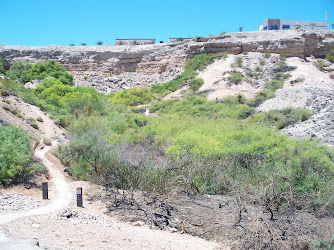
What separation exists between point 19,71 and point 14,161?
32134mm

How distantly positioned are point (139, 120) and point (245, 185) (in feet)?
43.4

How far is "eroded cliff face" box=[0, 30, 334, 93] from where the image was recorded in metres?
37.9

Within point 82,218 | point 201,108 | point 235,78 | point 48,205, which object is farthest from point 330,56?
point 82,218

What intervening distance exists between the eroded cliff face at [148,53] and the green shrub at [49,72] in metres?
1.59

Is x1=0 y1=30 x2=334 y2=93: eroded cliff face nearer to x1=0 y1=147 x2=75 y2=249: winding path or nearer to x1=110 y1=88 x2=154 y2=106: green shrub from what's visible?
x1=110 y1=88 x2=154 y2=106: green shrub

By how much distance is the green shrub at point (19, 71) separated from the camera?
127ft

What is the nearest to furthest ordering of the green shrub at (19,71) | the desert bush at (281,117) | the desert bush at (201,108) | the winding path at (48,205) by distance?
the winding path at (48,205) → the desert bush at (281,117) → the desert bush at (201,108) → the green shrub at (19,71)

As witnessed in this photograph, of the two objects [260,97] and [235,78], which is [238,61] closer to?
[235,78]

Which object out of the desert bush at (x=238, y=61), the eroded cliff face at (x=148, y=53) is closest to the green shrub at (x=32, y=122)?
the eroded cliff face at (x=148, y=53)

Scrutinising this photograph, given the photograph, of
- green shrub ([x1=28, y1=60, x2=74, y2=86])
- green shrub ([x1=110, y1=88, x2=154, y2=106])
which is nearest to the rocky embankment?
green shrub ([x1=110, y1=88, x2=154, y2=106])

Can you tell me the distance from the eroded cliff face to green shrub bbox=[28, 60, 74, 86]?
1.59m

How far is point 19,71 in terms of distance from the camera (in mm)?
40312

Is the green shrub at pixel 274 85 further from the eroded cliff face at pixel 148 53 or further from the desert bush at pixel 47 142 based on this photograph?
the desert bush at pixel 47 142

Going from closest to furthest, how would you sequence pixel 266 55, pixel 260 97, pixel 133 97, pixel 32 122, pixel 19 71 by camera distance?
pixel 32 122 → pixel 260 97 → pixel 133 97 → pixel 266 55 → pixel 19 71
